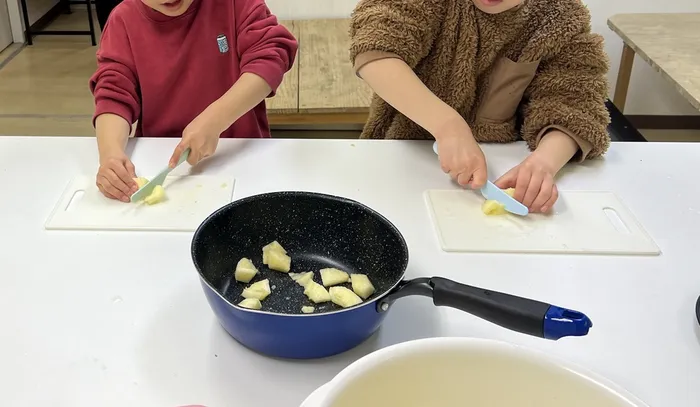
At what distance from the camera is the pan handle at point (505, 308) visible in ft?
1.40

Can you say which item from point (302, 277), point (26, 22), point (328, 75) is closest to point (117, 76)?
point (302, 277)

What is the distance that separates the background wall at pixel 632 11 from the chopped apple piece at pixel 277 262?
1629 mm

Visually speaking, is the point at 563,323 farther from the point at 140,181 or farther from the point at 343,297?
the point at 140,181

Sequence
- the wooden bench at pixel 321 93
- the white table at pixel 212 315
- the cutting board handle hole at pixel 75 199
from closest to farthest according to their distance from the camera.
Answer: the white table at pixel 212 315 < the cutting board handle hole at pixel 75 199 < the wooden bench at pixel 321 93

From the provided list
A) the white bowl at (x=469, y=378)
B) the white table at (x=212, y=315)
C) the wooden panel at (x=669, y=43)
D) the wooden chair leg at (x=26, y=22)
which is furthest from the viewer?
the wooden chair leg at (x=26, y=22)

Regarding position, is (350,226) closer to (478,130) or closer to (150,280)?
(150,280)

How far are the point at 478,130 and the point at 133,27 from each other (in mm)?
534

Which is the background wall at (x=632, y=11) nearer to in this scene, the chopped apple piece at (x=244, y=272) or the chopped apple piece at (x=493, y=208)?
the chopped apple piece at (x=493, y=208)

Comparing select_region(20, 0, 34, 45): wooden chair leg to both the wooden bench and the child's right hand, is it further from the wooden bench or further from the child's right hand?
the child's right hand

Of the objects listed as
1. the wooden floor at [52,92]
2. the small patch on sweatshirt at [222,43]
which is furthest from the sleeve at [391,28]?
the wooden floor at [52,92]

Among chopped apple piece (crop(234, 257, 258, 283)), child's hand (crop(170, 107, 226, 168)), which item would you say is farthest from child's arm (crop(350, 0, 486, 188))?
chopped apple piece (crop(234, 257, 258, 283))

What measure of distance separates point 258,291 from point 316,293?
0.05m

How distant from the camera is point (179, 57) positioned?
99 cm

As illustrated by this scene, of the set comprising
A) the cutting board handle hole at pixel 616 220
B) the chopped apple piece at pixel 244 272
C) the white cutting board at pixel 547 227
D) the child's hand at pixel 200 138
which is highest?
the child's hand at pixel 200 138
